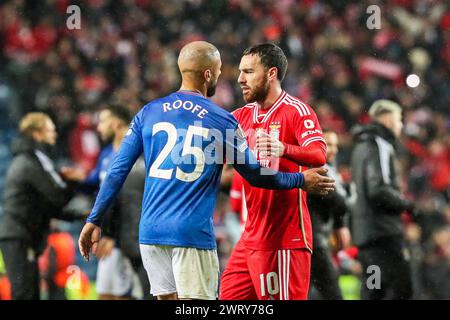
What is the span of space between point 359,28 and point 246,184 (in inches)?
249

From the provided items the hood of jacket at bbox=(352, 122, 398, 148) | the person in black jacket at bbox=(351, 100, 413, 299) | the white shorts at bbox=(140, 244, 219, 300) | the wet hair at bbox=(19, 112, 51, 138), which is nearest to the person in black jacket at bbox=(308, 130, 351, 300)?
the person in black jacket at bbox=(351, 100, 413, 299)

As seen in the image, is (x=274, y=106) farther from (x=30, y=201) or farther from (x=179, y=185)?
(x=30, y=201)

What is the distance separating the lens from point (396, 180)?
6.63 meters

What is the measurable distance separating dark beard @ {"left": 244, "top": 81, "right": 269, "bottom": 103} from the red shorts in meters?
0.87

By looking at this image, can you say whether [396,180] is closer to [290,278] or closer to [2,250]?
[290,278]

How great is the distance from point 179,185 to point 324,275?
2.25m

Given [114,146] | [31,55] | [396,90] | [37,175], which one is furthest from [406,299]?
[31,55]

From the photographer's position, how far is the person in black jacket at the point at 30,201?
6520 mm

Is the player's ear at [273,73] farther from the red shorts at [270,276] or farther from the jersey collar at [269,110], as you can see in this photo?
the red shorts at [270,276]

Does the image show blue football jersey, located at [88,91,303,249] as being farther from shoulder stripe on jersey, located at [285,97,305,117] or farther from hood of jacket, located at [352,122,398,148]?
hood of jacket, located at [352,122,398,148]

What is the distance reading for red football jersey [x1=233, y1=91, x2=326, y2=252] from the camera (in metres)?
4.61

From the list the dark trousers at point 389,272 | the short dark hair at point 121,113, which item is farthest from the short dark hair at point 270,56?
the dark trousers at point 389,272

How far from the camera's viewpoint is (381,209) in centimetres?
659

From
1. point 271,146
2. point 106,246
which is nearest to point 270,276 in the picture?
point 271,146
